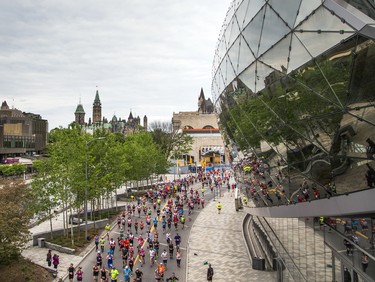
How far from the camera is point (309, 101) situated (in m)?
12.3

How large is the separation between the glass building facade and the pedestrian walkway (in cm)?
509

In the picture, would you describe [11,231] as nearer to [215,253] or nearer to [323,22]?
[215,253]

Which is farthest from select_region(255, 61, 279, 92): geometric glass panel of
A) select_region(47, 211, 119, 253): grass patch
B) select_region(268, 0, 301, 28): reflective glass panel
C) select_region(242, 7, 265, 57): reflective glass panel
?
select_region(47, 211, 119, 253): grass patch

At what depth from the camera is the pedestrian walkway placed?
961 inches

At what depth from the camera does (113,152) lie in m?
47.2

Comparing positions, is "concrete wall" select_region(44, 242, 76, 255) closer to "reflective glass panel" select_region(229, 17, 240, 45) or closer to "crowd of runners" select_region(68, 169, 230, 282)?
"crowd of runners" select_region(68, 169, 230, 282)

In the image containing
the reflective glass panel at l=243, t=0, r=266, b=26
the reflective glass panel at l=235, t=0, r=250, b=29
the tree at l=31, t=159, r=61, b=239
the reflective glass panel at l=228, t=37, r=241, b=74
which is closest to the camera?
the reflective glass panel at l=243, t=0, r=266, b=26

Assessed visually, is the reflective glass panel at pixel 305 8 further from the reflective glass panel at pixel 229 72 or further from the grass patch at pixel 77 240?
the grass patch at pixel 77 240

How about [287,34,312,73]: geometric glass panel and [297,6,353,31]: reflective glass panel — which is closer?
[297,6,353,31]: reflective glass panel

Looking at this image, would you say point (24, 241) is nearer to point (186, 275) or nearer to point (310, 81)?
point (186, 275)

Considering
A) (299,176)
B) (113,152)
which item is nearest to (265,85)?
(299,176)

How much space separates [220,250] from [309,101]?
20.6m

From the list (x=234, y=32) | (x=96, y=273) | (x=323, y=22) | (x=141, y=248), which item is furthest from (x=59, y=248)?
(x=323, y=22)

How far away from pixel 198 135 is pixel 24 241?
99.4 meters
